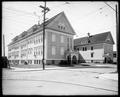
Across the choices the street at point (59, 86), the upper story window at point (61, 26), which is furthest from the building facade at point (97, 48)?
the street at point (59, 86)

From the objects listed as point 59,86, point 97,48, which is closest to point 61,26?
point 97,48


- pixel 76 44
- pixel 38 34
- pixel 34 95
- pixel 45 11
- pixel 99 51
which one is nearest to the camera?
pixel 34 95

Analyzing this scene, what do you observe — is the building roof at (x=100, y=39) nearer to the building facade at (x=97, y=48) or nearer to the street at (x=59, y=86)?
the building facade at (x=97, y=48)

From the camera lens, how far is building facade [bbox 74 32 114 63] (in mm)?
41644

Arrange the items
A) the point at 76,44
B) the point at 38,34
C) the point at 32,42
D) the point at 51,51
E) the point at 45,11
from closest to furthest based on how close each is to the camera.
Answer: the point at 45,11 < the point at 51,51 < the point at 38,34 < the point at 32,42 < the point at 76,44

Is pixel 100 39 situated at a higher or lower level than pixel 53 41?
higher

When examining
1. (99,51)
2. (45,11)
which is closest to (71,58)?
(99,51)

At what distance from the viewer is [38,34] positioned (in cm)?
3462

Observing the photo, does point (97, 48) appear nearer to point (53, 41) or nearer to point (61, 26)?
point (61, 26)

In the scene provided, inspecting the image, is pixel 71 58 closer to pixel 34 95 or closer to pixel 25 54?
pixel 25 54

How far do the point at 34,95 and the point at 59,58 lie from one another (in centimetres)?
2829

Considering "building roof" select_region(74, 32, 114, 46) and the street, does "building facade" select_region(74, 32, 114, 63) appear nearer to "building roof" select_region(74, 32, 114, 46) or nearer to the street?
"building roof" select_region(74, 32, 114, 46)

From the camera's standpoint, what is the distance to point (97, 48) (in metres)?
43.6

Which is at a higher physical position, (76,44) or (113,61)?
(76,44)
